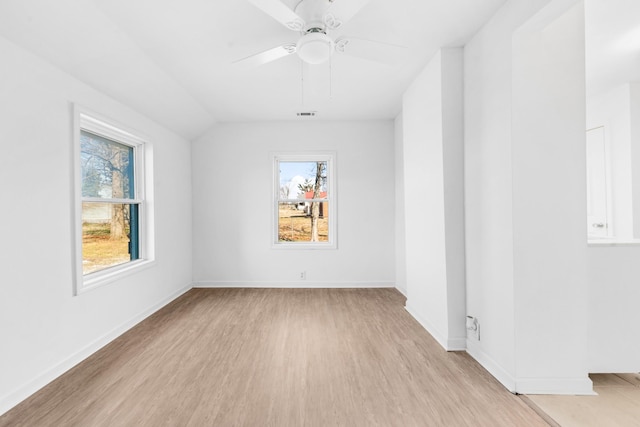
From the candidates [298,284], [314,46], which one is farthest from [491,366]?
[298,284]

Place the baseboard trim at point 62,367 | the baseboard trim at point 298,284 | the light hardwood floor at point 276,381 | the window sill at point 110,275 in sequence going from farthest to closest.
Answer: the baseboard trim at point 298,284
the window sill at point 110,275
the baseboard trim at point 62,367
the light hardwood floor at point 276,381

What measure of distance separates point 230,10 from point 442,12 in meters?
1.47

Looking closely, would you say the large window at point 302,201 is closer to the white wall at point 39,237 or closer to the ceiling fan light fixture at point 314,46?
the white wall at point 39,237

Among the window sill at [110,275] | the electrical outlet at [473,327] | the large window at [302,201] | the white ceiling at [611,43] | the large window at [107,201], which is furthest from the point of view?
the large window at [302,201]

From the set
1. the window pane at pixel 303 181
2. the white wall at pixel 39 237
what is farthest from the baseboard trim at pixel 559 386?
the window pane at pixel 303 181

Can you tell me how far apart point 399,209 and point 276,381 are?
3088 millimetres

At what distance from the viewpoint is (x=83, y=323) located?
2.52 metres

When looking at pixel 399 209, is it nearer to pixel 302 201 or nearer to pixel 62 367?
pixel 302 201

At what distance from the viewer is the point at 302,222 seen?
494cm

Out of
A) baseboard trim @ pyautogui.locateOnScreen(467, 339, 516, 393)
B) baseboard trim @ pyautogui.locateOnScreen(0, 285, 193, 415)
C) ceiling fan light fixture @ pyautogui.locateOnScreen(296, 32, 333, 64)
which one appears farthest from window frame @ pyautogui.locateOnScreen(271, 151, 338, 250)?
ceiling fan light fixture @ pyautogui.locateOnScreen(296, 32, 333, 64)

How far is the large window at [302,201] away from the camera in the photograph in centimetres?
488

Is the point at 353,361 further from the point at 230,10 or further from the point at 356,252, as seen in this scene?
the point at 230,10

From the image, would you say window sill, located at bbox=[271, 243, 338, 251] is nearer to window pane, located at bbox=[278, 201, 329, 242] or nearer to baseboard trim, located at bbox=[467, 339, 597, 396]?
window pane, located at bbox=[278, 201, 329, 242]

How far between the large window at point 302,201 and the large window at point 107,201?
6.31 ft
